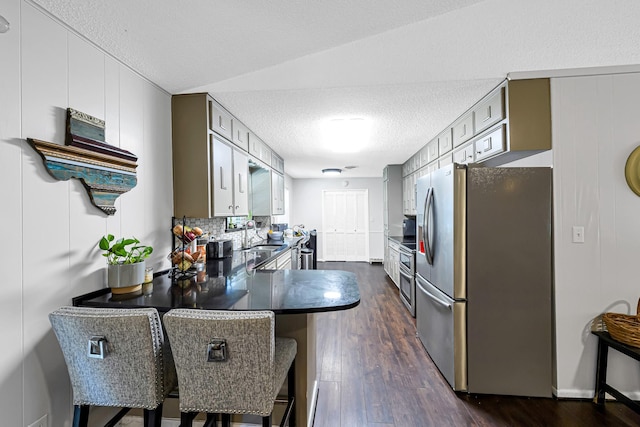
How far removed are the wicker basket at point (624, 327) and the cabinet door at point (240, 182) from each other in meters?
3.10

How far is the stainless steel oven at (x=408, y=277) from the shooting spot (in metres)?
3.50

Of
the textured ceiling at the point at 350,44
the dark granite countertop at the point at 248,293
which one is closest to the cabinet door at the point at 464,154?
the textured ceiling at the point at 350,44

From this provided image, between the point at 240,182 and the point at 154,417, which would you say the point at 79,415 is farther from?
the point at 240,182

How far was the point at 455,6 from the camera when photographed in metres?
1.50

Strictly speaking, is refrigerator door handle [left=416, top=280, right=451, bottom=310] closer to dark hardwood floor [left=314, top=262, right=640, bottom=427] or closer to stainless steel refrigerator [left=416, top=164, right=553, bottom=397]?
stainless steel refrigerator [left=416, top=164, right=553, bottom=397]

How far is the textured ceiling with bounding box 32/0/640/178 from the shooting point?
57.5 inches

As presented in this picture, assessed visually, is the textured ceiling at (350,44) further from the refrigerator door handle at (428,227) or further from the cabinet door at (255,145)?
the refrigerator door handle at (428,227)

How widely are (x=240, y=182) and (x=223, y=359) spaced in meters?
2.26

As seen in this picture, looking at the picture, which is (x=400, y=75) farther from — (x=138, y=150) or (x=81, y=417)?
(x=81, y=417)

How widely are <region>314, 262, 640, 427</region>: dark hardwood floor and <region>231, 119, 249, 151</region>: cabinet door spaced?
2.28 metres

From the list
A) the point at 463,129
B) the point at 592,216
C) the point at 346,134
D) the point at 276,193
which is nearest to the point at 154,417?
the point at 592,216

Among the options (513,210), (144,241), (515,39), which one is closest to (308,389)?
(144,241)

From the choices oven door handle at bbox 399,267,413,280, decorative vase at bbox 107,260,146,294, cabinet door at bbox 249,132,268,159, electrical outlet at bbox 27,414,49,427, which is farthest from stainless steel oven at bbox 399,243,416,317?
electrical outlet at bbox 27,414,49,427

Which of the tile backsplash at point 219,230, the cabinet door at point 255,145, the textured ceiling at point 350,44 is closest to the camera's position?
the textured ceiling at point 350,44
